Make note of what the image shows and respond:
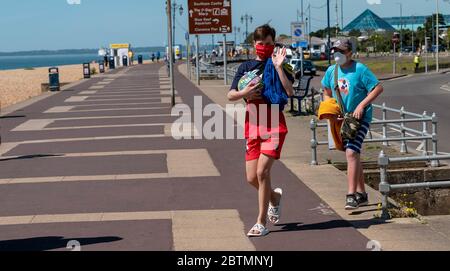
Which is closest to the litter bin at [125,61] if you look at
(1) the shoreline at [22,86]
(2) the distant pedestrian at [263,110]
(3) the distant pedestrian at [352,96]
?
(1) the shoreline at [22,86]

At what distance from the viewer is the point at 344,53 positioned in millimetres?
8094

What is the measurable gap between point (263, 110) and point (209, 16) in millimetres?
30126

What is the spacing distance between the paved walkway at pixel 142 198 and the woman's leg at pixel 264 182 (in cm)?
21

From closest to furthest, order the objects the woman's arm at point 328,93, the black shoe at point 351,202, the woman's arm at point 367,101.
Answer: the woman's arm at point 367,101
the black shoe at point 351,202
the woman's arm at point 328,93

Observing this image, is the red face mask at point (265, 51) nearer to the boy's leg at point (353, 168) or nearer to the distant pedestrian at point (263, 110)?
the distant pedestrian at point (263, 110)

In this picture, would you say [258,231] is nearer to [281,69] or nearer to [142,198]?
[281,69]

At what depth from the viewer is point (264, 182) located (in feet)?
23.6

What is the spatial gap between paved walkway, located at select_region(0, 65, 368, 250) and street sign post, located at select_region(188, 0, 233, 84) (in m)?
20.1

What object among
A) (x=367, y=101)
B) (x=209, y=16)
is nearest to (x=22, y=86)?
(x=209, y=16)

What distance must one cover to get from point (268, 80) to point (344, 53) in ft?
4.48

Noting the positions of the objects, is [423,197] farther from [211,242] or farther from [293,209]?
[211,242]

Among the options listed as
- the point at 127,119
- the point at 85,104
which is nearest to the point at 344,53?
the point at 127,119

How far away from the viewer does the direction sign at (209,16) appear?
36.6 meters

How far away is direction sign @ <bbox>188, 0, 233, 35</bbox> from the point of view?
36594 mm
